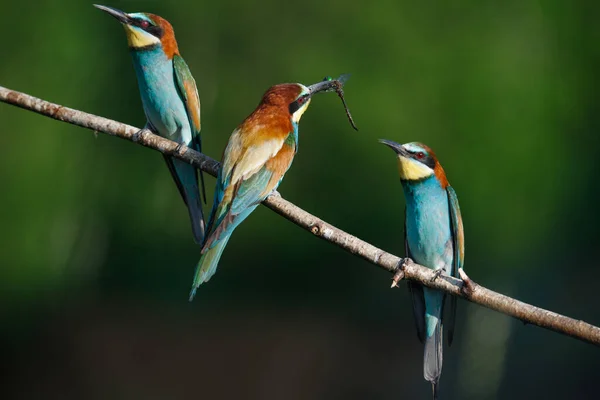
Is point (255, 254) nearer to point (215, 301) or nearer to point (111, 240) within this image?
point (215, 301)

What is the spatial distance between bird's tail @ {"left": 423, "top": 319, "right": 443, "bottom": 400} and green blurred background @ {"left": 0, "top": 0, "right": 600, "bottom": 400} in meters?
1.51

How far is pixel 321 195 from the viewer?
421cm

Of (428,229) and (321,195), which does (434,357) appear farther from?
Answer: (321,195)

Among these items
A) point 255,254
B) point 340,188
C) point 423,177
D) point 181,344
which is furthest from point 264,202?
point 181,344

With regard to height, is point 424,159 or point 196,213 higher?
point 424,159

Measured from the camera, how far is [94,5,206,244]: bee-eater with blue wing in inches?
113

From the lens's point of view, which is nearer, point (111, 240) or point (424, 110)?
point (424, 110)

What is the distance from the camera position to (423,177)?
8.63 feet

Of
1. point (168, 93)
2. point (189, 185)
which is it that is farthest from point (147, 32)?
point (189, 185)

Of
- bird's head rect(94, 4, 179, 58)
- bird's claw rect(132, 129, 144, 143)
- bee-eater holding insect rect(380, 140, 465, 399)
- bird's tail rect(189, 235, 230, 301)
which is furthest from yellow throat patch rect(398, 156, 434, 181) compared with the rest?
bird's head rect(94, 4, 179, 58)

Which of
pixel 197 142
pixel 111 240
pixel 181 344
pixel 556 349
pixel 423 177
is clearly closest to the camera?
pixel 423 177

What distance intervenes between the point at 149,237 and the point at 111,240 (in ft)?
0.79

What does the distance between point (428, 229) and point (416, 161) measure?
8.1 inches

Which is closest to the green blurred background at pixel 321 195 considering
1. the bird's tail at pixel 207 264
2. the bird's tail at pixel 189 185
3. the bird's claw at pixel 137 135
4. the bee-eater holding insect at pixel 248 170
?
the bird's tail at pixel 189 185
